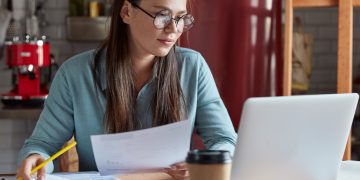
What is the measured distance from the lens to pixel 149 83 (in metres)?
2.18

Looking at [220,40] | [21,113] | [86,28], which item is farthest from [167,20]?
[86,28]

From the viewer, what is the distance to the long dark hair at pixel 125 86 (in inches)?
83.5

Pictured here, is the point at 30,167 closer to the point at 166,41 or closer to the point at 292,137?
the point at 166,41

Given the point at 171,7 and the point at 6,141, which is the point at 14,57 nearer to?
the point at 6,141

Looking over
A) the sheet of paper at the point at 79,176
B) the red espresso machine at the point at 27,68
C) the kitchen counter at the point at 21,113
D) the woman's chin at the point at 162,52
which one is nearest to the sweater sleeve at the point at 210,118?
the woman's chin at the point at 162,52

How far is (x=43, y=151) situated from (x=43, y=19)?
7.71 ft

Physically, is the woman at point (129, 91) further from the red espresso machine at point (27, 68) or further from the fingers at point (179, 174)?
the red espresso machine at point (27, 68)

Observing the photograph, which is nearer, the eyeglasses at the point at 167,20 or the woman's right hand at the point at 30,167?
the woman's right hand at the point at 30,167

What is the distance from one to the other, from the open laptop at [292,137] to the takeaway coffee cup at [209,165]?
0.12 metres

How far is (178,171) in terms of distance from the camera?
1.83m

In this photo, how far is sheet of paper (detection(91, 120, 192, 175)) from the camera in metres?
1.74

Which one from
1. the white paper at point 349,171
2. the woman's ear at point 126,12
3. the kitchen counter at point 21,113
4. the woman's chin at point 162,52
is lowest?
the kitchen counter at point 21,113

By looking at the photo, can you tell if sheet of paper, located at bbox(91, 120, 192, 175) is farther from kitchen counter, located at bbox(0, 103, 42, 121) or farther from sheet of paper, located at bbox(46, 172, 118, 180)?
kitchen counter, located at bbox(0, 103, 42, 121)

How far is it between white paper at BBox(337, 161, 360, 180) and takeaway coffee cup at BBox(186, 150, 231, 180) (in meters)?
0.58
